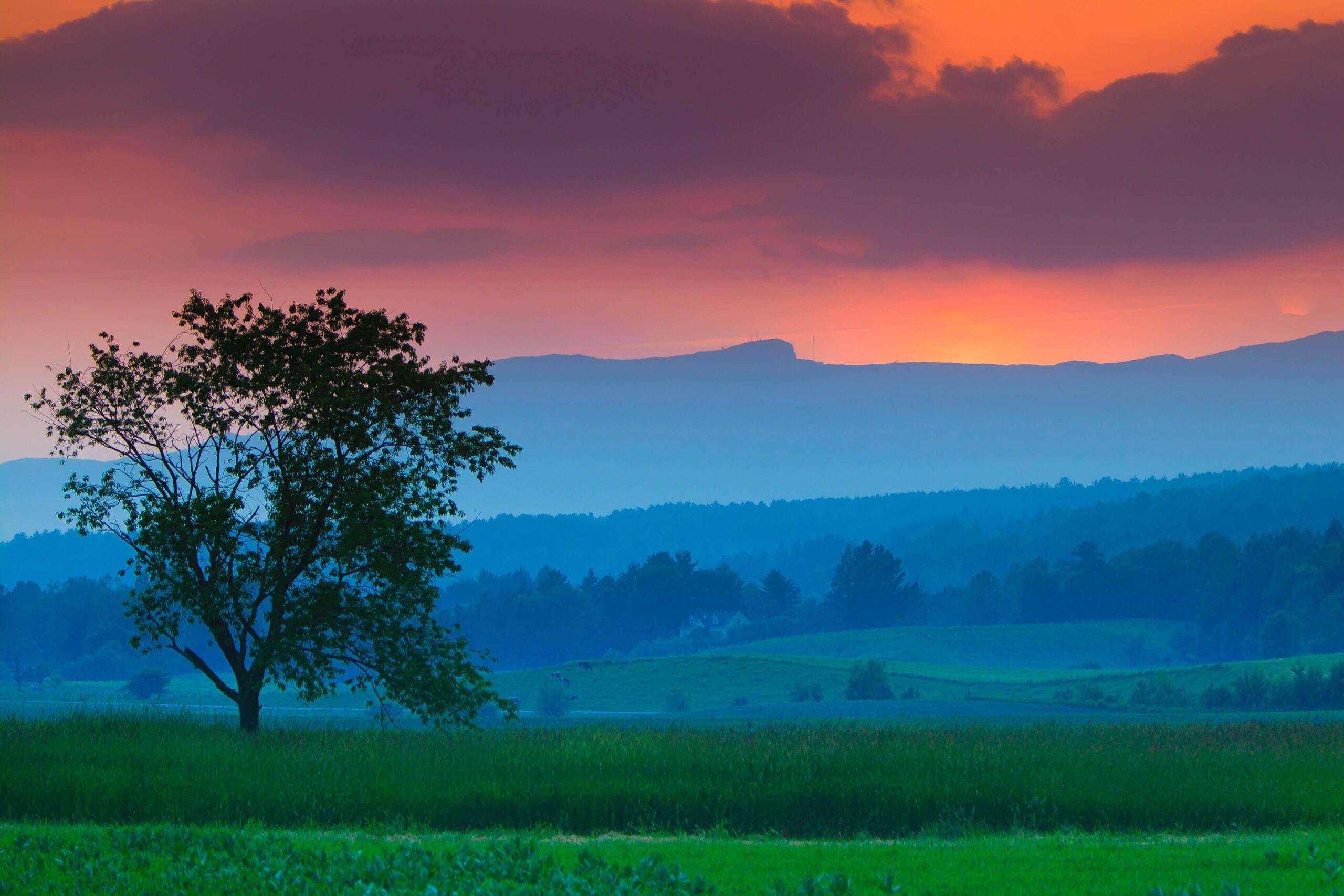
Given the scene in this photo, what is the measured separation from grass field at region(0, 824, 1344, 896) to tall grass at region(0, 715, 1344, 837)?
3.44 metres

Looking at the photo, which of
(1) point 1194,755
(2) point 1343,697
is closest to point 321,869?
(1) point 1194,755

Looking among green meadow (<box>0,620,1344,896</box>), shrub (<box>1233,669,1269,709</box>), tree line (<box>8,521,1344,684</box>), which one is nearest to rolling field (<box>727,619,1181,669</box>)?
tree line (<box>8,521,1344,684</box>)

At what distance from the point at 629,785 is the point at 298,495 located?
37.7 feet

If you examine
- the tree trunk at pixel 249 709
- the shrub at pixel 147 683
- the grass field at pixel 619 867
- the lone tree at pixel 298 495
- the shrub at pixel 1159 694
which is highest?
the lone tree at pixel 298 495

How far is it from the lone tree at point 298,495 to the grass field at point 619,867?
414 inches

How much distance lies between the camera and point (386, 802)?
75.9ft

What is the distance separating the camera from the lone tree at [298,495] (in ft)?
97.9

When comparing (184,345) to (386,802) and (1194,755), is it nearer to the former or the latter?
(386,802)

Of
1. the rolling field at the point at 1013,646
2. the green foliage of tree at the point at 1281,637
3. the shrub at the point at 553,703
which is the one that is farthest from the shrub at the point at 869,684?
the green foliage of tree at the point at 1281,637

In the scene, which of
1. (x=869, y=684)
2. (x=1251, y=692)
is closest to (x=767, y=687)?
(x=869, y=684)

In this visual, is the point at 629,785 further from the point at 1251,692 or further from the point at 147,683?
the point at 147,683

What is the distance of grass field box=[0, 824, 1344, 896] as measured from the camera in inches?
569

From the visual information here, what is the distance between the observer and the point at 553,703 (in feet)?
396

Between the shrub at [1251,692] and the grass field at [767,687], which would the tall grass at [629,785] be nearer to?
the grass field at [767,687]
